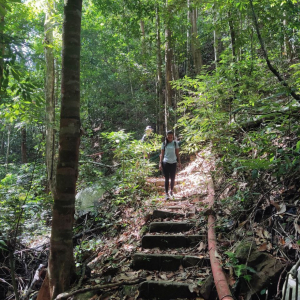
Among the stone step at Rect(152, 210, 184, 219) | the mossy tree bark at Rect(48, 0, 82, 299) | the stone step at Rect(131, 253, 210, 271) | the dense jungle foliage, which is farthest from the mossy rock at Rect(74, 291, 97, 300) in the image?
the stone step at Rect(152, 210, 184, 219)

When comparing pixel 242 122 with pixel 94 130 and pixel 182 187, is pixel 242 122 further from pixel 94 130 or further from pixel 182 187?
pixel 94 130

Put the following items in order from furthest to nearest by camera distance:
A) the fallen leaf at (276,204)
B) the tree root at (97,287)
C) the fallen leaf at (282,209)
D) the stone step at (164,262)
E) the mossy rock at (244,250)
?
the stone step at (164,262), the fallen leaf at (276,204), the fallen leaf at (282,209), the mossy rock at (244,250), the tree root at (97,287)

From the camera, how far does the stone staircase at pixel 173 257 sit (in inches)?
120

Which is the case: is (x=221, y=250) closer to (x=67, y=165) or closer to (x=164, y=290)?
(x=164, y=290)

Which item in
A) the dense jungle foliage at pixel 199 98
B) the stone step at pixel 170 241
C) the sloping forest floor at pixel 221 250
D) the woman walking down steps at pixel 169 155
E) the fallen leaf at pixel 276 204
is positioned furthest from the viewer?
the woman walking down steps at pixel 169 155

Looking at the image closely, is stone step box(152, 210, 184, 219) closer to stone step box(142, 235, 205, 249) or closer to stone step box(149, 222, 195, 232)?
stone step box(149, 222, 195, 232)

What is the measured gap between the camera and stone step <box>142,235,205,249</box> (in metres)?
3.96

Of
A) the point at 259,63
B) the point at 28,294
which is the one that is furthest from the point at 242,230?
the point at 259,63

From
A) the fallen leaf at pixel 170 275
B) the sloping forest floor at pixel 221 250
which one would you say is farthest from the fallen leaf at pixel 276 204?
the fallen leaf at pixel 170 275

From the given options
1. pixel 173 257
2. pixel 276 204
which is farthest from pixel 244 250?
pixel 173 257

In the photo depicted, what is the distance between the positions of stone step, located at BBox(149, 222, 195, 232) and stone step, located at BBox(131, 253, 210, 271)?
85cm

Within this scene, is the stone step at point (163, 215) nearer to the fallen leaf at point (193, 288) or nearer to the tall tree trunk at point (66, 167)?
the fallen leaf at point (193, 288)

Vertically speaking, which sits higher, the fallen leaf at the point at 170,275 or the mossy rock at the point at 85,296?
the fallen leaf at the point at 170,275

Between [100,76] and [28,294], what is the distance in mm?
12763
